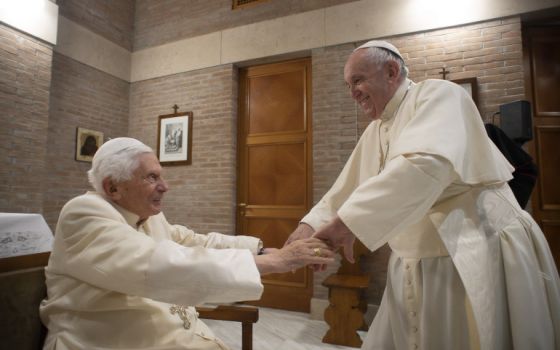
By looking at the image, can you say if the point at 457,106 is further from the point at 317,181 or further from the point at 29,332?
the point at 317,181

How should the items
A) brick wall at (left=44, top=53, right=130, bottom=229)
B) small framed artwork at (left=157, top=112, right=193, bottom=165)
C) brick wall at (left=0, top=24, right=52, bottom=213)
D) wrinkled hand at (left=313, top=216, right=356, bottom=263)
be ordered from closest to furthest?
wrinkled hand at (left=313, top=216, right=356, bottom=263) → brick wall at (left=0, top=24, right=52, bottom=213) → brick wall at (left=44, top=53, right=130, bottom=229) → small framed artwork at (left=157, top=112, right=193, bottom=165)

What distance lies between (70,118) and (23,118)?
0.95m

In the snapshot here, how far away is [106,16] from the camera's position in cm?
Answer: 575

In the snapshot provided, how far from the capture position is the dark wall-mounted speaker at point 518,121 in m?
3.11

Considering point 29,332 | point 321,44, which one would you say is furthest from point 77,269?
point 321,44

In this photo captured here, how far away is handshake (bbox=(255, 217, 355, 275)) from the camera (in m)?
1.35

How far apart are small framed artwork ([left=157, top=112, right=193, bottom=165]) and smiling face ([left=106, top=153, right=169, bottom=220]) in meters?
3.90

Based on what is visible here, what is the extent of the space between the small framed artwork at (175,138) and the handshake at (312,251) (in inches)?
168

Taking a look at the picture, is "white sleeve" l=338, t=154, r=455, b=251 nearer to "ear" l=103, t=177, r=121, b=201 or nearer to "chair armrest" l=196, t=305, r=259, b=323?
"chair armrest" l=196, t=305, r=259, b=323

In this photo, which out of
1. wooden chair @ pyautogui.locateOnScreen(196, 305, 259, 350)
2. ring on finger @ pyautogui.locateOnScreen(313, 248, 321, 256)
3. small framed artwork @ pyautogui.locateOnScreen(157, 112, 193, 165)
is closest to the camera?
ring on finger @ pyautogui.locateOnScreen(313, 248, 321, 256)

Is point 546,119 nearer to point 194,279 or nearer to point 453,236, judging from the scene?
point 453,236

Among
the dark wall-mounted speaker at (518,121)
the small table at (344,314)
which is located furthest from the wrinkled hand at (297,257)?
the dark wall-mounted speaker at (518,121)

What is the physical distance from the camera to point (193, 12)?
568 cm

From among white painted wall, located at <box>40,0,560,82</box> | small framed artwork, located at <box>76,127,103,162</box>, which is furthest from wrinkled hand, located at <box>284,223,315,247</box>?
small framed artwork, located at <box>76,127,103,162</box>
